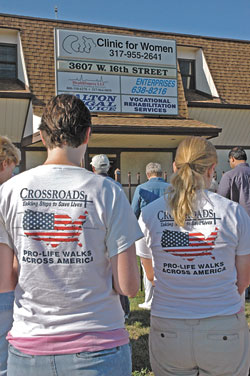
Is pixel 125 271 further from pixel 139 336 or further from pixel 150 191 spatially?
pixel 150 191

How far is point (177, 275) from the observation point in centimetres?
220

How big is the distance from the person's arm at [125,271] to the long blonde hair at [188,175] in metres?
0.49

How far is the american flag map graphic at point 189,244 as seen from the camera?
7.11ft

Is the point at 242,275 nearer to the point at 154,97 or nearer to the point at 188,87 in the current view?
the point at 154,97

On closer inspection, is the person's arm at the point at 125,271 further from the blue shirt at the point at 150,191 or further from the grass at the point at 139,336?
the blue shirt at the point at 150,191

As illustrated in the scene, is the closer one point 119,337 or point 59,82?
point 119,337

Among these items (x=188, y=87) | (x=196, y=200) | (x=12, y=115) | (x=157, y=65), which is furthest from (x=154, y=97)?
Answer: (x=196, y=200)

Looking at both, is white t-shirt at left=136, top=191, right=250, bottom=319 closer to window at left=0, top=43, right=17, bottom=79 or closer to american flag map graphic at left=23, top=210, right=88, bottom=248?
american flag map graphic at left=23, top=210, right=88, bottom=248

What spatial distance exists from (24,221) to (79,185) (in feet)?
0.88

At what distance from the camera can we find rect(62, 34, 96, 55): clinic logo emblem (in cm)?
1402

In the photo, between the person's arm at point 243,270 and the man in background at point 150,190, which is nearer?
the person's arm at point 243,270

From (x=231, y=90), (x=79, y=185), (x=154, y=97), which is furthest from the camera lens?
(x=231, y=90)

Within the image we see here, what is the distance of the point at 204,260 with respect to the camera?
7.12 feet

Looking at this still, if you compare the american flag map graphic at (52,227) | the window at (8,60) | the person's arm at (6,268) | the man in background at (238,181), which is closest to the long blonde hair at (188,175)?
the american flag map graphic at (52,227)
